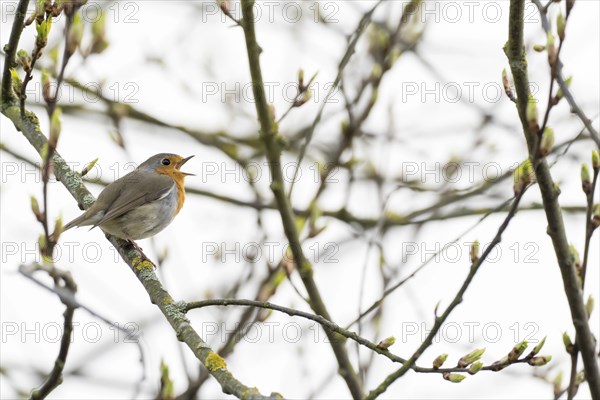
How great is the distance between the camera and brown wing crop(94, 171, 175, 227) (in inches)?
202

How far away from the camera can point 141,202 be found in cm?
552

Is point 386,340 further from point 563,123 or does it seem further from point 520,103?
point 563,123

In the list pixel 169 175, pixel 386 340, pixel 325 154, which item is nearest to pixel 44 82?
pixel 386 340

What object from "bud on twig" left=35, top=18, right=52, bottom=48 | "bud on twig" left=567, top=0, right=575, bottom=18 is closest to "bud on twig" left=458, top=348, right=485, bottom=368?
"bud on twig" left=567, top=0, right=575, bottom=18

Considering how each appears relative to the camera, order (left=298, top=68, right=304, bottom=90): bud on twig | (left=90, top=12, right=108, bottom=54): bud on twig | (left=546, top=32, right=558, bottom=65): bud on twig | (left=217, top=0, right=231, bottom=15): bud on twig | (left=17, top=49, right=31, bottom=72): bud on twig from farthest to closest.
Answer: (left=298, top=68, right=304, bottom=90): bud on twig → (left=217, top=0, right=231, bottom=15): bud on twig → (left=90, top=12, right=108, bottom=54): bud on twig → (left=17, top=49, right=31, bottom=72): bud on twig → (left=546, top=32, right=558, bottom=65): bud on twig


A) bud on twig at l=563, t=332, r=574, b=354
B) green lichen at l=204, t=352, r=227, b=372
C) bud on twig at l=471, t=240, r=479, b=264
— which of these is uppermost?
bud on twig at l=471, t=240, r=479, b=264

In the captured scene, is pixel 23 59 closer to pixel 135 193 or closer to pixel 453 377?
pixel 135 193

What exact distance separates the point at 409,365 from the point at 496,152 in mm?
4160

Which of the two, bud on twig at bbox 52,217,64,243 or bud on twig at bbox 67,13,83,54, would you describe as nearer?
bud on twig at bbox 67,13,83,54

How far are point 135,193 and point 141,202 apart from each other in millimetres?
127

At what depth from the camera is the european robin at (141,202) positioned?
4.96 m

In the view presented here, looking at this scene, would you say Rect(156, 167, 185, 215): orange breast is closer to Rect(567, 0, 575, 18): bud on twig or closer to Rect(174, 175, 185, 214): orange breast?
Rect(174, 175, 185, 214): orange breast

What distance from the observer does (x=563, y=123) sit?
6.30 meters

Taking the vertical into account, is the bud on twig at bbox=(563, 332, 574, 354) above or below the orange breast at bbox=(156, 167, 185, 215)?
below
